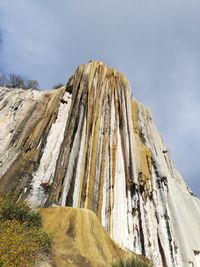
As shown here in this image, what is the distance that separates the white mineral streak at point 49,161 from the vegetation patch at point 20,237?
6028mm

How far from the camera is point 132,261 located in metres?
11.5

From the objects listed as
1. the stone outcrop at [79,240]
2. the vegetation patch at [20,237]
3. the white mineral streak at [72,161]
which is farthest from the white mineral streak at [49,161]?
the vegetation patch at [20,237]

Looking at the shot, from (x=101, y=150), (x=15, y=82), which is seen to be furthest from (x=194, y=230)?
(x=15, y=82)

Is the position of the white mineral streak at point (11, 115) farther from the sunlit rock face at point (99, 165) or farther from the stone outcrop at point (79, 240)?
the stone outcrop at point (79, 240)

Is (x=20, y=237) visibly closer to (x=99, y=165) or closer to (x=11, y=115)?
(x=99, y=165)

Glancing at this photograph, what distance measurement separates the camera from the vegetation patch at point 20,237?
9.59 metres

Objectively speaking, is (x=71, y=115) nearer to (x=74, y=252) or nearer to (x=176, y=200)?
(x=176, y=200)

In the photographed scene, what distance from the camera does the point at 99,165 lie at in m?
19.1

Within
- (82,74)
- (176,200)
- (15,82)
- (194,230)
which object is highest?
(15,82)

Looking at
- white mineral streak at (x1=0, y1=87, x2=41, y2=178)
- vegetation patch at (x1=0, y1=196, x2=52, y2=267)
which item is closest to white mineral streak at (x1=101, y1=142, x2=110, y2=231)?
vegetation patch at (x1=0, y1=196, x2=52, y2=267)

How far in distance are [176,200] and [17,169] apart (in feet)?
38.7

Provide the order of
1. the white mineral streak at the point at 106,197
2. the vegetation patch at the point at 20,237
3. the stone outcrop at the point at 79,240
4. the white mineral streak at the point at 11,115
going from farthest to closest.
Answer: the white mineral streak at the point at 11,115 → the white mineral streak at the point at 106,197 → the stone outcrop at the point at 79,240 → the vegetation patch at the point at 20,237

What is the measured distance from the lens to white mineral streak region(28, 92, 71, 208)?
19466 mm

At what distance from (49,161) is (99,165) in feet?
12.1
